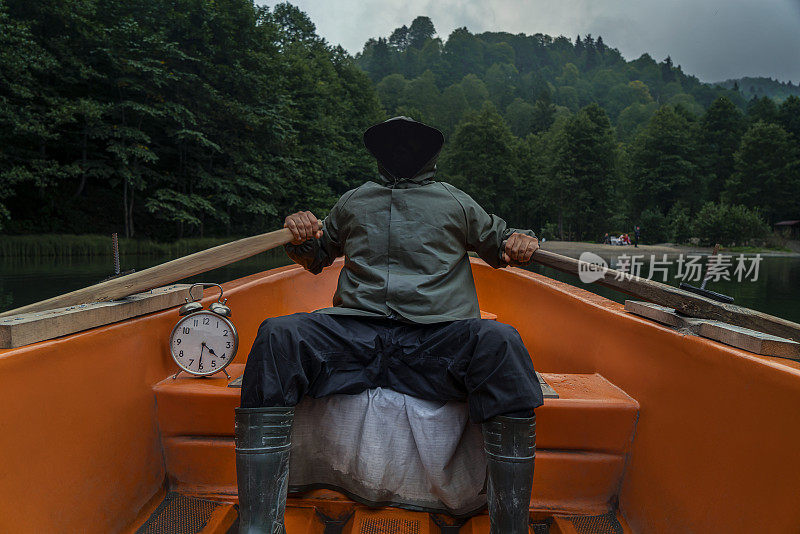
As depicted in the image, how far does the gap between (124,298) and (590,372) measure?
1.66 meters

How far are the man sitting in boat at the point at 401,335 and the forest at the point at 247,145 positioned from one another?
14.6 metres

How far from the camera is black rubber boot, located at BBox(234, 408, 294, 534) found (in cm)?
104

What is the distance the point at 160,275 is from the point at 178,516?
0.70 meters

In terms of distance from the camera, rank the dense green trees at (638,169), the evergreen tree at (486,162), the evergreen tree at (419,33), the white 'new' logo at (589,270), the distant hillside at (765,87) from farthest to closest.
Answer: the distant hillside at (765,87) < the evergreen tree at (419,33) < the evergreen tree at (486,162) < the dense green trees at (638,169) < the white 'new' logo at (589,270)

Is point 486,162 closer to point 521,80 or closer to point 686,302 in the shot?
point 686,302

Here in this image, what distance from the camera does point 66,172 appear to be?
1357 centimetres

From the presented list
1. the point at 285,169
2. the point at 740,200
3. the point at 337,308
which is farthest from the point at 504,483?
the point at 740,200

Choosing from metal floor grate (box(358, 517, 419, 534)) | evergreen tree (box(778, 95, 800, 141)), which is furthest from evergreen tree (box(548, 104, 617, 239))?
metal floor grate (box(358, 517, 419, 534))

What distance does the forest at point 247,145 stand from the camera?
13.5 metres

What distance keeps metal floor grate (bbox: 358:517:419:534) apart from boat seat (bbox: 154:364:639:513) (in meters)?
0.36

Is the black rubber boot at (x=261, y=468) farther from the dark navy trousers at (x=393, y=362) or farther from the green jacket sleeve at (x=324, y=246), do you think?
the green jacket sleeve at (x=324, y=246)

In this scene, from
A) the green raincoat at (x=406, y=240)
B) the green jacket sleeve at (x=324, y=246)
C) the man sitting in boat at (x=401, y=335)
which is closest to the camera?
the man sitting in boat at (x=401, y=335)

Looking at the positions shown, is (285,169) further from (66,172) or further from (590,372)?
(590,372)

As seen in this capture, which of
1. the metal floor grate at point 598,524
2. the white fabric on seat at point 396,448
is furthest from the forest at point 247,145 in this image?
the metal floor grate at point 598,524
